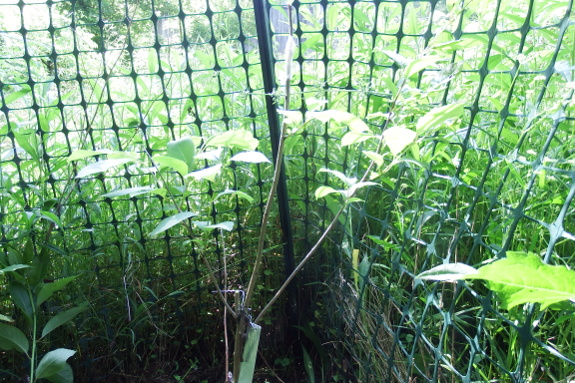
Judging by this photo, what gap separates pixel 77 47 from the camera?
3.79 ft

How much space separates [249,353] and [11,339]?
0.64 m

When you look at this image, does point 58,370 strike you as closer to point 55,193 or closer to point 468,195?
point 55,193

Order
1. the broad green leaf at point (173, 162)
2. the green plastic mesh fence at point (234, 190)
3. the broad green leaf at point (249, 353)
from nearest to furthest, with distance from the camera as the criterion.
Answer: the broad green leaf at point (173, 162) < the broad green leaf at point (249, 353) < the green plastic mesh fence at point (234, 190)

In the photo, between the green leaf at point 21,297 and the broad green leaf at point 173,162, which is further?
the green leaf at point 21,297

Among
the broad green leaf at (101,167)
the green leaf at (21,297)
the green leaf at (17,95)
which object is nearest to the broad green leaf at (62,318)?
the green leaf at (21,297)

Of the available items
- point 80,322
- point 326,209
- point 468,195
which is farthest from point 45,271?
point 468,195

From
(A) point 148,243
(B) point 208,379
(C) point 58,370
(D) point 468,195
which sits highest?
(D) point 468,195

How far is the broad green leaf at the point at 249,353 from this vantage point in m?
0.77

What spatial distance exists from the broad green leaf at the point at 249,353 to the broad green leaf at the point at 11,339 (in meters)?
0.60

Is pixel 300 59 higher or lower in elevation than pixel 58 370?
higher

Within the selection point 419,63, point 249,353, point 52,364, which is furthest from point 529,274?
point 52,364

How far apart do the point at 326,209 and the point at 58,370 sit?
0.70 metres

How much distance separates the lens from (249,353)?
30.7 inches

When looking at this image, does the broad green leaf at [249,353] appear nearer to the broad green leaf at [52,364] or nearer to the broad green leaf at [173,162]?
the broad green leaf at [173,162]
